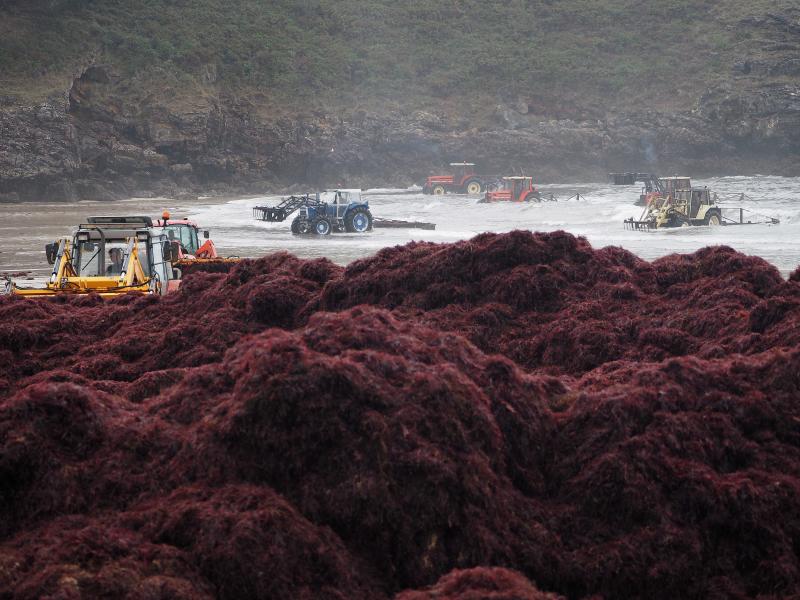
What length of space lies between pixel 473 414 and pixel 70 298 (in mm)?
7382

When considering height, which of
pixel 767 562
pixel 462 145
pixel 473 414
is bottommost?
pixel 767 562

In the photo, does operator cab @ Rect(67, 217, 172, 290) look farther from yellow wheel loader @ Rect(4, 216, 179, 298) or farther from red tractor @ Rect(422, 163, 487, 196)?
red tractor @ Rect(422, 163, 487, 196)

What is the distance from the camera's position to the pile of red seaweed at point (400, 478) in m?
4.29

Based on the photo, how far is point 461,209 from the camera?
4650cm

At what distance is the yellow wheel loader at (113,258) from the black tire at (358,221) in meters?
19.8

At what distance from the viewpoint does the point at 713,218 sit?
34781 millimetres

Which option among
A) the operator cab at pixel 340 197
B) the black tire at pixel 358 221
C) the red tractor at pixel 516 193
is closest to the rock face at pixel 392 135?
the red tractor at pixel 516 193

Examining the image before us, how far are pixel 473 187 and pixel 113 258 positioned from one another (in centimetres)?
4367

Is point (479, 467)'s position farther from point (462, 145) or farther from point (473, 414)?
point (462, 145)

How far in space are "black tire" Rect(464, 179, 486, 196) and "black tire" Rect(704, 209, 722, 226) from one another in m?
22.5

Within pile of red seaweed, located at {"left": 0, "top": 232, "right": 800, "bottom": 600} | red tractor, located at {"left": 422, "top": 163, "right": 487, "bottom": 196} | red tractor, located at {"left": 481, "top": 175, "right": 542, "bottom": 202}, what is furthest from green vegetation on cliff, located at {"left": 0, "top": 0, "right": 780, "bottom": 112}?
pile of red seaweed, located at {"left": 0, "top": 232, "right": 800, "bottom": 600}

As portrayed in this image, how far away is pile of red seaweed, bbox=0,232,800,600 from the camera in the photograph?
4285 mm

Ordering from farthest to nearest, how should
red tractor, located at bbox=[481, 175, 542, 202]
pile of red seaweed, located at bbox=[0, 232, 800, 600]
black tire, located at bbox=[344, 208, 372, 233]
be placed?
red tractor, located at bbox=[481, 175, 542, 202], black tire, located at bbox=[344, 208, 372, 233], pile of red seaweed, located at bbox=[0, 232, 800, 600]

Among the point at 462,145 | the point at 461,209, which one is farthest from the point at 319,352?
Answer: the point at 462,145
